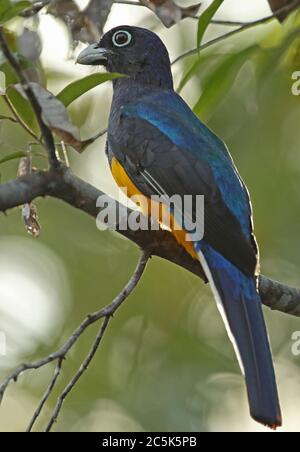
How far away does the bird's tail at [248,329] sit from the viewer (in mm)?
4625

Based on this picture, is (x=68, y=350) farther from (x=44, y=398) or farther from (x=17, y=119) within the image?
(x=17, y=119)

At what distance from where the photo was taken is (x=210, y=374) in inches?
327

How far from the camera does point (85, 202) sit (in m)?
4.40

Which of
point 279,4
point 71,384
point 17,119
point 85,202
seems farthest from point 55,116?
point 279,4

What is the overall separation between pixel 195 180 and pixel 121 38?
164cm

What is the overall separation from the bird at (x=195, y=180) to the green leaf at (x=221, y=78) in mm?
348

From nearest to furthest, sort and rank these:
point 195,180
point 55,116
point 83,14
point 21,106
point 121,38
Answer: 1. point 55,116
2. point 21,106
3. point 195,180
4. point 83,14
5. point 121,38

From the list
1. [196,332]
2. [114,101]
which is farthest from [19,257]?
[114,101]

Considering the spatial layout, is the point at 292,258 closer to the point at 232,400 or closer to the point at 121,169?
the point at 232,400

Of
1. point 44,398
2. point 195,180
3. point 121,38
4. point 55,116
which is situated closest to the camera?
point 55,116

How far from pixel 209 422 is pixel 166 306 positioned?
92 cm

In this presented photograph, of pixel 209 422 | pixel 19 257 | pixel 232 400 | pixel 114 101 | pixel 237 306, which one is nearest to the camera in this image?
pixel 237 306
